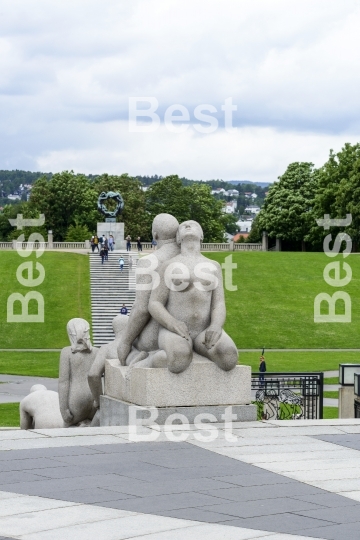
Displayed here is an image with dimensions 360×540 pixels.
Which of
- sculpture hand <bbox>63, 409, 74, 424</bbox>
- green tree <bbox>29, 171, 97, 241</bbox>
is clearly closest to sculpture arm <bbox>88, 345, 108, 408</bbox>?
sculpture hand <bbox>63, 409, 74, 424</bbox>

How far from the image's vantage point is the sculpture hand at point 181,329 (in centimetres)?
1133

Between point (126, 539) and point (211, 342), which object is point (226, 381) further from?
point (126, 539)

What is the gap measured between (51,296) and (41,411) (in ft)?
135

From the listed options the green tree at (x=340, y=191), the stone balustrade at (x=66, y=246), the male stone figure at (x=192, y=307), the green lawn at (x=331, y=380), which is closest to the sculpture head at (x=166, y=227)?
the male stone figure at (x=192, y=307)

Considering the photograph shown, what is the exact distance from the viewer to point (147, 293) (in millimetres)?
11672

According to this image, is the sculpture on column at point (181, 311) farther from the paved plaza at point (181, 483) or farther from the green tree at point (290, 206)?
the green tree at point (290, 206)

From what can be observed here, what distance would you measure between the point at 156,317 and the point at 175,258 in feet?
2.40

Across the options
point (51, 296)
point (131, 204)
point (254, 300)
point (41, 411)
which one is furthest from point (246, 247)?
point (41, 411)

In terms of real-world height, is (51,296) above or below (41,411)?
above

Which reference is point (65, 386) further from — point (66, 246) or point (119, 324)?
point (66, 246)

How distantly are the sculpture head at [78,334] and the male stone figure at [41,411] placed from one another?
1.09m

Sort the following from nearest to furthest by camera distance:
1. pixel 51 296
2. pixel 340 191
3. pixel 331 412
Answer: pixel 331 412
pixel 51 296
pixel 340 191

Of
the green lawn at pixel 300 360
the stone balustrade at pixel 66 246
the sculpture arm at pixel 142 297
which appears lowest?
the green lawn at pixel 300 360

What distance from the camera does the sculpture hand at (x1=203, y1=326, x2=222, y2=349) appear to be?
1128cm
